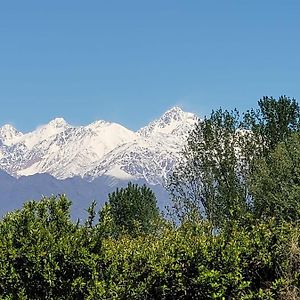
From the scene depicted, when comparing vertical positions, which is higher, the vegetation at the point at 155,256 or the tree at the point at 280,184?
the tree at the point at 280,184

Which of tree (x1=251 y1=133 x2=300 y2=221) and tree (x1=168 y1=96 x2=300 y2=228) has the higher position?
tree (x1=168 y1=96 x2=300 y2=228)

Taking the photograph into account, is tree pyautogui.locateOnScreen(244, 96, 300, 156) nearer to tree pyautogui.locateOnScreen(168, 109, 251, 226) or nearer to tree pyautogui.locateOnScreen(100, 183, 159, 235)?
tree pyautogui.locateOnScreen(168, 109, 251, 226)

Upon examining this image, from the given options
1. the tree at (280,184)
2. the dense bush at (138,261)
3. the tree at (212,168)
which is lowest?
the dense bush at (138,261)

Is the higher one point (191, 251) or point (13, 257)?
point (191, 251)

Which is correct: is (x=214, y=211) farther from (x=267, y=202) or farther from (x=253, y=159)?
(x=267, y=202)

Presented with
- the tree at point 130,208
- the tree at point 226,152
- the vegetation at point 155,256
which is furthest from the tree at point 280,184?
the tree at point 130,208

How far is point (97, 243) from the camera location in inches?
468

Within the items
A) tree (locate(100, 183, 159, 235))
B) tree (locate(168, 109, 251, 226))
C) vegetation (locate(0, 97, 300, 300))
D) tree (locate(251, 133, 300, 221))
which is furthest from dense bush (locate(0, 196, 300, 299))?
tree (locate(100, 183, 159, 235))

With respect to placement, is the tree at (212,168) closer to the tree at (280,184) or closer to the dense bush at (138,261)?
the tree at (280,184)

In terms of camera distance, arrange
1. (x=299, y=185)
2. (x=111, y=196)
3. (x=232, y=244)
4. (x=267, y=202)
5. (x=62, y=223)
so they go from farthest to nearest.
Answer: (x=111, y=196), (x=267, y=202), (x=299, y=185), (x=232, y=244), (x=62, y=223)

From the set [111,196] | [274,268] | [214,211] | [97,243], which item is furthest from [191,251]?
[111,196]

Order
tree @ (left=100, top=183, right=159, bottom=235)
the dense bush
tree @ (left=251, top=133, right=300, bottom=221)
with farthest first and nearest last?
tree @ (left=100, top=183, right=159, bottom=235)
tree @ (left=251, top=133, right=300, bottom=221)
the dense bush

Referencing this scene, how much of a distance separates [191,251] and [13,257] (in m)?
6.01

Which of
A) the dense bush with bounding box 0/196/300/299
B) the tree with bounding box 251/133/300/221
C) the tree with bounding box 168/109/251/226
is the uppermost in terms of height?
the tree with bounding box 168/109/251/226
